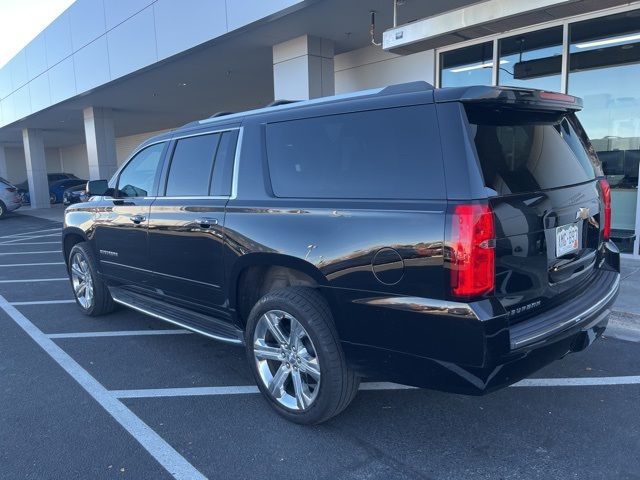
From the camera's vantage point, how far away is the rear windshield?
257cm

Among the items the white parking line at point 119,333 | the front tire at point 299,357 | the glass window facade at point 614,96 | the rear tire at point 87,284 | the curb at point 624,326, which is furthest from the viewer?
the glass window facade at point 614,96

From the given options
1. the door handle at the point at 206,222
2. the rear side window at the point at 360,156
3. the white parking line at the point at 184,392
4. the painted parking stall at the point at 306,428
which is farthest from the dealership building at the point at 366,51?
the white parking line at the point at 184,392

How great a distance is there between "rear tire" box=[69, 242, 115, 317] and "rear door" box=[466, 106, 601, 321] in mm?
4358

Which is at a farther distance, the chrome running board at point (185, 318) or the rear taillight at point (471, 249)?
the chrome running board at point (185, 318)

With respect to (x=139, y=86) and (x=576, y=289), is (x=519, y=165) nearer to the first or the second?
(x=576, y=289)

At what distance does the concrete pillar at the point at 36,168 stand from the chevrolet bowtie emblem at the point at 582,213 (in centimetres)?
2606

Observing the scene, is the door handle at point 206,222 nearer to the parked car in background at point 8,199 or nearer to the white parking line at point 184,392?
the white parking line at point 184,392

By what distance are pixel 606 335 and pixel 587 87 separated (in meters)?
4.60

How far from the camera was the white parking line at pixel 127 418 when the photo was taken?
2852 mm

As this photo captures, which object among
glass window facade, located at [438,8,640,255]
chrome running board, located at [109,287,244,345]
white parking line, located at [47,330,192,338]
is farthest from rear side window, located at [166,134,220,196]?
glass window facade, located at [438,8,640,255]

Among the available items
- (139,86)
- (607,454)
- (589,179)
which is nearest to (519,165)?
(589,179)

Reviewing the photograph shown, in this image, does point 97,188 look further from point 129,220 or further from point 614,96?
point 614,96

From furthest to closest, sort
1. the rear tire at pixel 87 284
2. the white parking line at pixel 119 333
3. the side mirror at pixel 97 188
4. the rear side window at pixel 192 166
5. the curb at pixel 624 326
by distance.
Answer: the rear tire at pixel 87 284 → the side mirror at pixel 97 188 → the white parking line at pixel 119 333 → the curb at pixel 624 326 → the rear side window at pixel 192 166

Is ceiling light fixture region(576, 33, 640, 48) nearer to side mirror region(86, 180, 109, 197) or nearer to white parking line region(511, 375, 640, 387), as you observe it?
white parking line region(511, 375, 640, 387)
